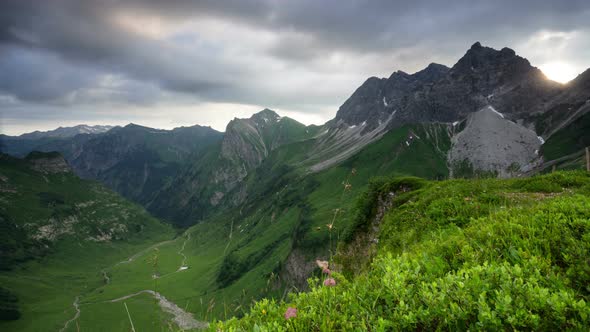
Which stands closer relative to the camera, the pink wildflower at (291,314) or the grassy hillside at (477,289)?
the grassy hillside at (477,289)

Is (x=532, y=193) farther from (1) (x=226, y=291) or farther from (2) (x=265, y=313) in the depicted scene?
(1) (x=226, y=291)

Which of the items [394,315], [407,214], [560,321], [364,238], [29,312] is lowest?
[29,312]

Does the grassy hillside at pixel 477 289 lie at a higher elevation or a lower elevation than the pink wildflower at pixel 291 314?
higher

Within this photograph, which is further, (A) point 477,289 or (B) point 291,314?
(B) point 291,314

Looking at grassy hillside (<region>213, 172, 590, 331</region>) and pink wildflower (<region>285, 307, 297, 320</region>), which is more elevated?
grassy hillside (<region>213, 172, 590, 331</region>)

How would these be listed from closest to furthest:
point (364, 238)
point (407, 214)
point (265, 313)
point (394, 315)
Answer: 1. point (394, 315)
2. point (265, 313)
3. point (407, 214)
4. point (364, 238)

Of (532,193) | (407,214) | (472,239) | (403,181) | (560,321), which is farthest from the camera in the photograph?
(403,181)

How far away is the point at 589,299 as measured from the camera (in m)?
4.39

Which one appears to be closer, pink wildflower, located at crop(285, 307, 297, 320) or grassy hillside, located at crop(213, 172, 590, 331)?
grassy hillside, located at crop(213, 172, 590, 331)

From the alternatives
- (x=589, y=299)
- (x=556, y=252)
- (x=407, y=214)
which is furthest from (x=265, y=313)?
(x=407, y=214)

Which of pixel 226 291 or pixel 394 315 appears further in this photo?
pixel 226 291

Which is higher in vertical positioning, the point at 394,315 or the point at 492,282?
the point at 492,282

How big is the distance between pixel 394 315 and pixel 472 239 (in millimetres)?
3441

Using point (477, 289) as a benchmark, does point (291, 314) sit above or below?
below
